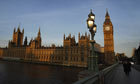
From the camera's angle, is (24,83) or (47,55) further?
(47,55)

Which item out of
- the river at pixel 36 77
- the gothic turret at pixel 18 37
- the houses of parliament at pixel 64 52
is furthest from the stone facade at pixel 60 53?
the river at pixel 36 77

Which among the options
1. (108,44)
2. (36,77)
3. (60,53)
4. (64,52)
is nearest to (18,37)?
(60,53)

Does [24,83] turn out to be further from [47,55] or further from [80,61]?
[47,55]

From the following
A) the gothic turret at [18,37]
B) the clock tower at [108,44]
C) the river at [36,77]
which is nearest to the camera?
the river at [36,77]

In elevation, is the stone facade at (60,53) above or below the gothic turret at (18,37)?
below

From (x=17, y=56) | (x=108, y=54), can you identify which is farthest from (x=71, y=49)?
(x=17, y=56)

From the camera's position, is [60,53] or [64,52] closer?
[64,52]

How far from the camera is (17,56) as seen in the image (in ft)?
293

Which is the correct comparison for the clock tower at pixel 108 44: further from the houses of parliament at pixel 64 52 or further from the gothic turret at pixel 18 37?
the gothic turret at pixel 18 37

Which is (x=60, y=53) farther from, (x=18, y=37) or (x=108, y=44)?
(x=18, y=37)

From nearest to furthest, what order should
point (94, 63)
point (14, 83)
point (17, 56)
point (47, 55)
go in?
point (94, 63) < point (14, 83) < point (47, 55) < point (17, 56)

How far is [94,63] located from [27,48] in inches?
3356

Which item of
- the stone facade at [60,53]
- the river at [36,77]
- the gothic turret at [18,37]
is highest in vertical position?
the gothic turret at [18,37]

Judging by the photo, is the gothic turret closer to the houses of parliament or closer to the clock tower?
the houses of parliament
